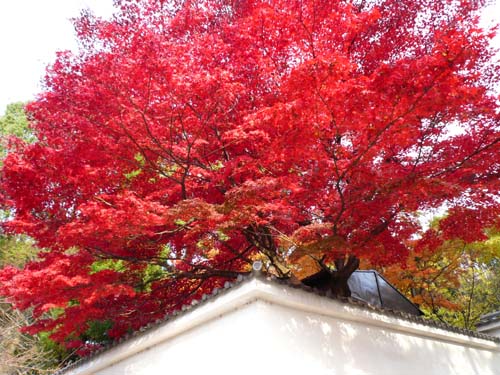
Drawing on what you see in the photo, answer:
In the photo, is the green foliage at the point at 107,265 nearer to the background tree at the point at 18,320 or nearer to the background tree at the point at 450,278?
the background tree at the point at 18,320

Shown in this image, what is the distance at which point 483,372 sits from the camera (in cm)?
987

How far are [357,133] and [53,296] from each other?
587 cm

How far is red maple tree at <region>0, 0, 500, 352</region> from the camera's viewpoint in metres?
5.88

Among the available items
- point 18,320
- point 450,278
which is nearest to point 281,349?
point 18,320

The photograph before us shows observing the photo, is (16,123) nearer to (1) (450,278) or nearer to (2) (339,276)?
(2) (339,276)

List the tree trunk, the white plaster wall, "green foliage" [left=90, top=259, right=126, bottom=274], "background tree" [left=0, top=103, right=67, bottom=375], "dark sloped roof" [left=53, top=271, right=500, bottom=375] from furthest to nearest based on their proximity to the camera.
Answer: "background tree" [left=0, top=103, right=67, bottom=375], "green foliage" [left=90, top=259, right=126, bottom=274], the tree trunk, "dark sloped roof" [left=53, top=271, right=500, bottom=375], the white plaster wall

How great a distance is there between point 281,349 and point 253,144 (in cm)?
376

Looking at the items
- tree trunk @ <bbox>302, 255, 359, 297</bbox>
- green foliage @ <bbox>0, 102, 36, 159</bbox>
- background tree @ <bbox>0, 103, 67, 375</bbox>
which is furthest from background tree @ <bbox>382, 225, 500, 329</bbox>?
green foliage @ <bbox>0, 102, 36, 159</bbox>

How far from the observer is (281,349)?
5.61 meters

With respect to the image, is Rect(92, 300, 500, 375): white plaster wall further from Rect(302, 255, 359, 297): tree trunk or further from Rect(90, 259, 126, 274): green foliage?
Rect(90, 259, 126, 274): green foliage

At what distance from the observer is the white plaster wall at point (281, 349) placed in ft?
18.2

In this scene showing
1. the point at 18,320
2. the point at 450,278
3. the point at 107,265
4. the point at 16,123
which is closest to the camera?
the point at 107,265

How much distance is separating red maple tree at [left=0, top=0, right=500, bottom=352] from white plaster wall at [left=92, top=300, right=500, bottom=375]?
133 centimetres

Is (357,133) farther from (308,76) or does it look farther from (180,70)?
(180,70)
